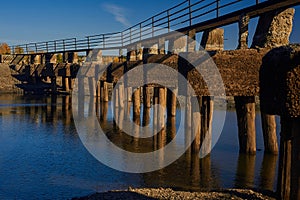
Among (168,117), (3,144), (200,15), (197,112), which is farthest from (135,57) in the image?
(197,112)

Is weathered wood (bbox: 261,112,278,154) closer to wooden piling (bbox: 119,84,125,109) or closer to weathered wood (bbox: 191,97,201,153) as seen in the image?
weathered wood (bbox: 191,97,201,153)

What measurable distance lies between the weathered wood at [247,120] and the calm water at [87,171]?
440 millimetres

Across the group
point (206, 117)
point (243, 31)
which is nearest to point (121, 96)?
point (206, 117)

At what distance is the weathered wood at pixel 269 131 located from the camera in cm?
1187

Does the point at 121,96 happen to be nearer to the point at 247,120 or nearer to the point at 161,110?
the point at 161,110

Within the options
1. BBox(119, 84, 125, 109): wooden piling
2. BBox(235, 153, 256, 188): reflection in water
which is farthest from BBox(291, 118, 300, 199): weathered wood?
BBox(119, 84, 125, 109): wooden piling

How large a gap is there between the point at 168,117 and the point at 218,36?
1060 cm

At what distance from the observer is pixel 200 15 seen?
16.0 m

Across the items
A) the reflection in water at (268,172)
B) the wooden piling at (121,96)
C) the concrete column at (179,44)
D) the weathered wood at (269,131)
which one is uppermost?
the concrete column at (179,44)

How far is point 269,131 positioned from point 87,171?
226 inches

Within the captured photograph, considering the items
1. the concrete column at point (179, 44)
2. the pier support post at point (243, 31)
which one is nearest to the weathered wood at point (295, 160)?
the pier support post at point (243, 31)

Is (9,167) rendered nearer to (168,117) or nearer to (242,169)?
(242,169)

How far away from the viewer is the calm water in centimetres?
923

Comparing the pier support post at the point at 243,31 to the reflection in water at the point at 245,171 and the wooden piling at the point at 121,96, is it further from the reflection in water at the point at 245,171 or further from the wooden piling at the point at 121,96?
the wooden piling at the point at 121,96
